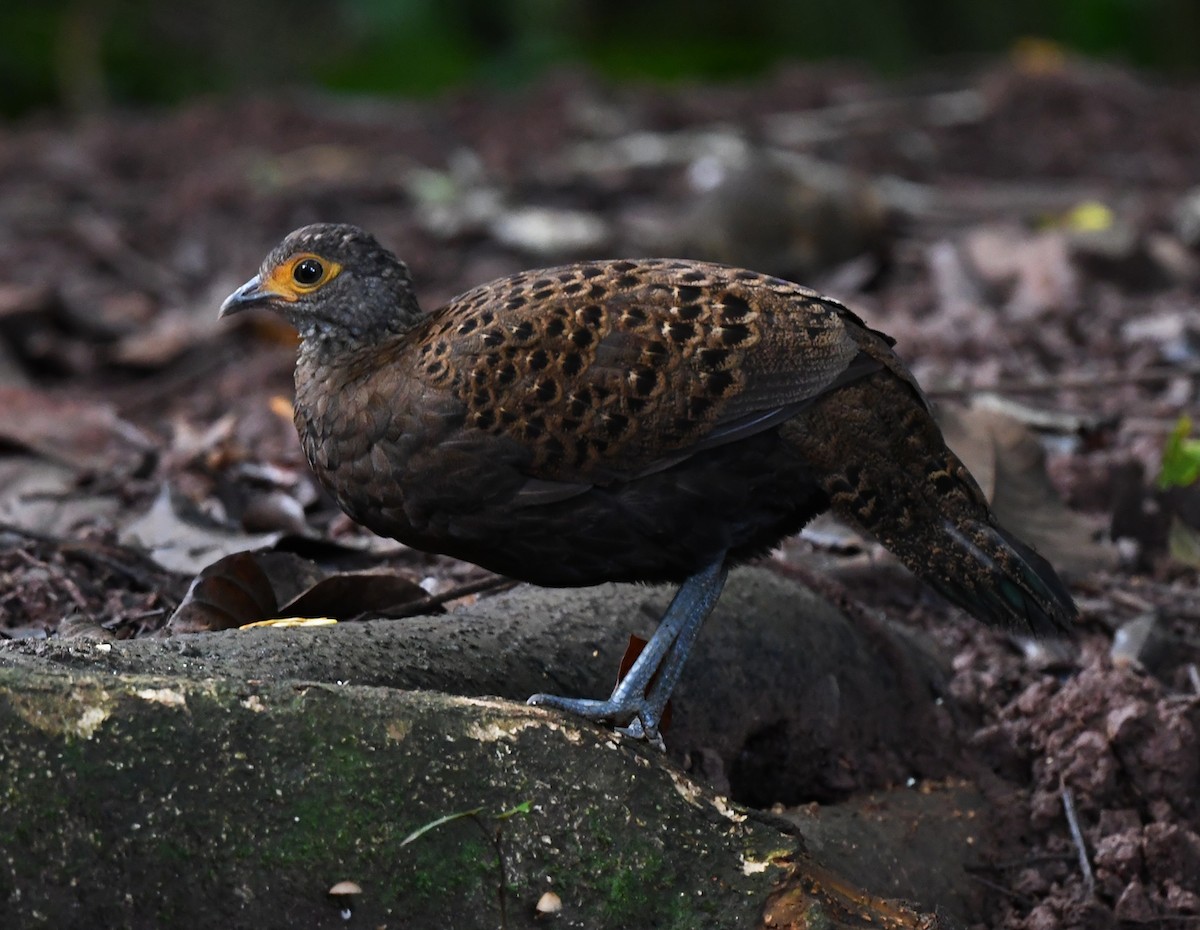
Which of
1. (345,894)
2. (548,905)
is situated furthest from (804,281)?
(345,894)

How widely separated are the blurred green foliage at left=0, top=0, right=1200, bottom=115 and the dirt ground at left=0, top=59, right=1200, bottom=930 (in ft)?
5.86

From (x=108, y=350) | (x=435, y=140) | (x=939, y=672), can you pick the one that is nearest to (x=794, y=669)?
(x=939, y=672)

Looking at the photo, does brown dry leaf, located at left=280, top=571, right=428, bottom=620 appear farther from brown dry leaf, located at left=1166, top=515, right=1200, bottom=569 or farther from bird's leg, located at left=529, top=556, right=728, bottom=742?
brown dry leaf, located at left=1166, top=515, right=1200, bottom=569

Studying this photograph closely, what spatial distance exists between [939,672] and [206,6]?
1385 cm

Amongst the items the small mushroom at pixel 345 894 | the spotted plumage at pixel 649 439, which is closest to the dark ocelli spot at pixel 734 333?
the spotted plumage at pixel 649 439

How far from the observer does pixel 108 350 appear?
728 cm

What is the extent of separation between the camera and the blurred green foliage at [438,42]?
50.7 ft

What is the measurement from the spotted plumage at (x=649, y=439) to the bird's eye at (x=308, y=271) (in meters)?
0.32

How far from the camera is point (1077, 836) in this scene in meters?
3.69

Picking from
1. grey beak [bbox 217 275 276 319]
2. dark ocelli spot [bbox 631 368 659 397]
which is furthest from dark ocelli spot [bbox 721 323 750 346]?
grey beak [bbox 217 275 276 319]

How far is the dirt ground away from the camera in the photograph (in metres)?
3.89

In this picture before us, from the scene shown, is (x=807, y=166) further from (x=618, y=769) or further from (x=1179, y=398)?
(x=618, y=769)

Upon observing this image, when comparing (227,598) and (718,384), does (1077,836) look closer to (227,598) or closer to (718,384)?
(718,384)

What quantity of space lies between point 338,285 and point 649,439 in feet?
2.92
